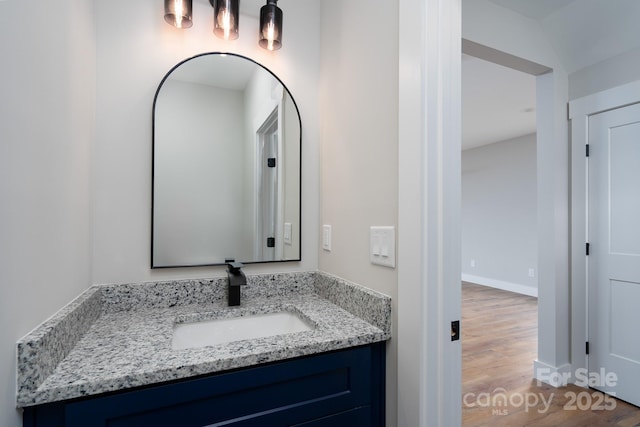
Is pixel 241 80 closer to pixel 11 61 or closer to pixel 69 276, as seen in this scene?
pixel 11 61

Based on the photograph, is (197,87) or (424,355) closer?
(424,355)

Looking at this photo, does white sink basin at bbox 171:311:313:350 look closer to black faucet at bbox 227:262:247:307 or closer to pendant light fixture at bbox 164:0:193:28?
black faucet at bbox 227:262:247:307

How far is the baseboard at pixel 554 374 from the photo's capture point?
2.29 meters

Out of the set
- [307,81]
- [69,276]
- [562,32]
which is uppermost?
[562,32]

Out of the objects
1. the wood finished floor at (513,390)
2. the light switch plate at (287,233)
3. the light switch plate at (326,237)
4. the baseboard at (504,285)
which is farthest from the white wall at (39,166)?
the baseboard at (504,285)

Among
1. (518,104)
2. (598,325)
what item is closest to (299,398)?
(598,325)

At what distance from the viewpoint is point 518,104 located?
373cm

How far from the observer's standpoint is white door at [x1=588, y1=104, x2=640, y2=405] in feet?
6.76

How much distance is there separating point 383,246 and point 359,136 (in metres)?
0.43

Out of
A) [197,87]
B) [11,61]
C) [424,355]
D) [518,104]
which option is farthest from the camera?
[518,104]

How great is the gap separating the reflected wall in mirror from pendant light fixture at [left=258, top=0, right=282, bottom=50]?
12cm

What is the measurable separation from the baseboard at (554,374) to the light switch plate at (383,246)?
216cm

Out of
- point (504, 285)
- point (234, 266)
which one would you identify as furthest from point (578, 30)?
point (504, 285)

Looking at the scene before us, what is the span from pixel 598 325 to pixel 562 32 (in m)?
2.07
